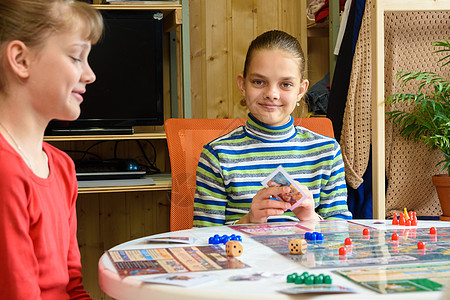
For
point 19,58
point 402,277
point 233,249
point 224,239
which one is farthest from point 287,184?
point 19,58

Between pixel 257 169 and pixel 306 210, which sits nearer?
pixel 306 210

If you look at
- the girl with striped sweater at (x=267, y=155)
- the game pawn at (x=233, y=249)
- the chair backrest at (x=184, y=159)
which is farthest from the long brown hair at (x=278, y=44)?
the game pawn at (x=233, y=249)

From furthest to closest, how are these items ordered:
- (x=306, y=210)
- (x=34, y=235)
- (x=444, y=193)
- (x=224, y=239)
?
(x=444, y=193)
(x=306, y=210)
(x=224, y=239)
(x=34, y=235)

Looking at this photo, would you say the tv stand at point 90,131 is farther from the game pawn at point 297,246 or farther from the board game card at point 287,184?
the game pawn at point 297,246

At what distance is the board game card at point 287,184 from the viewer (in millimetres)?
→ 1327

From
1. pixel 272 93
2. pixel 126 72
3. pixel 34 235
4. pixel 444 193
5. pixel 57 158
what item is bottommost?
pixel 444 193

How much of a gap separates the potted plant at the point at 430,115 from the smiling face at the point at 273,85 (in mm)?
712

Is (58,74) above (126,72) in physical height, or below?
below

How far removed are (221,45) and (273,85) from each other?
1.46 m

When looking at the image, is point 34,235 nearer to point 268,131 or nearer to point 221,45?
point 268,131

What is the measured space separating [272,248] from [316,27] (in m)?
2.24

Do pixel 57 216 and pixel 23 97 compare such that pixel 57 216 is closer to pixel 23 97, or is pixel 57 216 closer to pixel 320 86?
pixel 23 97

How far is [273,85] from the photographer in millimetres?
1694

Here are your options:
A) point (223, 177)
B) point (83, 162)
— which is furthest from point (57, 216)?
point (83, 162)
